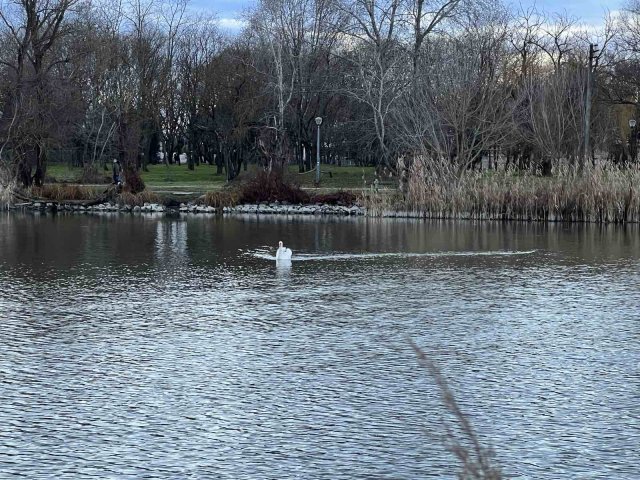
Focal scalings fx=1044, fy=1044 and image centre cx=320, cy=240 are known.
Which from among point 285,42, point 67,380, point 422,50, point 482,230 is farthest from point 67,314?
point 285,42

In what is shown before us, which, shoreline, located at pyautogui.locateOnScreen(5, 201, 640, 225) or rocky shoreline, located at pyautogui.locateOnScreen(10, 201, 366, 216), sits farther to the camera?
rocky shoreline, located at pyautogui.locateOnScreen(10, 201, 366, 216)

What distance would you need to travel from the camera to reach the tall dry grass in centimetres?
3662

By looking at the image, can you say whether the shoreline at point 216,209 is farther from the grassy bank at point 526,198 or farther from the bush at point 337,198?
the grassy bank at point 526,198

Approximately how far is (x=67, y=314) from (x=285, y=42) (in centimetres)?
4665

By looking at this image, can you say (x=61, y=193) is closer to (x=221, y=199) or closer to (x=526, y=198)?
(x=221, y=199)

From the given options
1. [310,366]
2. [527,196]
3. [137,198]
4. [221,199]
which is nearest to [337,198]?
[221,199]

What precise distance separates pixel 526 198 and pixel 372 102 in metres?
17.1

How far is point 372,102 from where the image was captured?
5369 cm

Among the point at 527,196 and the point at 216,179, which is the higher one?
the point at 216,179

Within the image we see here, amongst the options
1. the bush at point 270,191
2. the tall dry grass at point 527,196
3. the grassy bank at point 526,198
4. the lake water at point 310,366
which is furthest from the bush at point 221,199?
the lake water at point 310,366

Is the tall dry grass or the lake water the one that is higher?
the tall dry grass

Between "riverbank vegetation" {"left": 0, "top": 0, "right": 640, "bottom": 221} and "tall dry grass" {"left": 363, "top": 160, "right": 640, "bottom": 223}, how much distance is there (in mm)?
66

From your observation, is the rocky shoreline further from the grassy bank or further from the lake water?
the lake water

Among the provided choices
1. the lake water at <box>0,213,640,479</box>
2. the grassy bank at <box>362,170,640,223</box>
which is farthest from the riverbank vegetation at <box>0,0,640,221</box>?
the lake water at <box>0,213,640,479</box>
